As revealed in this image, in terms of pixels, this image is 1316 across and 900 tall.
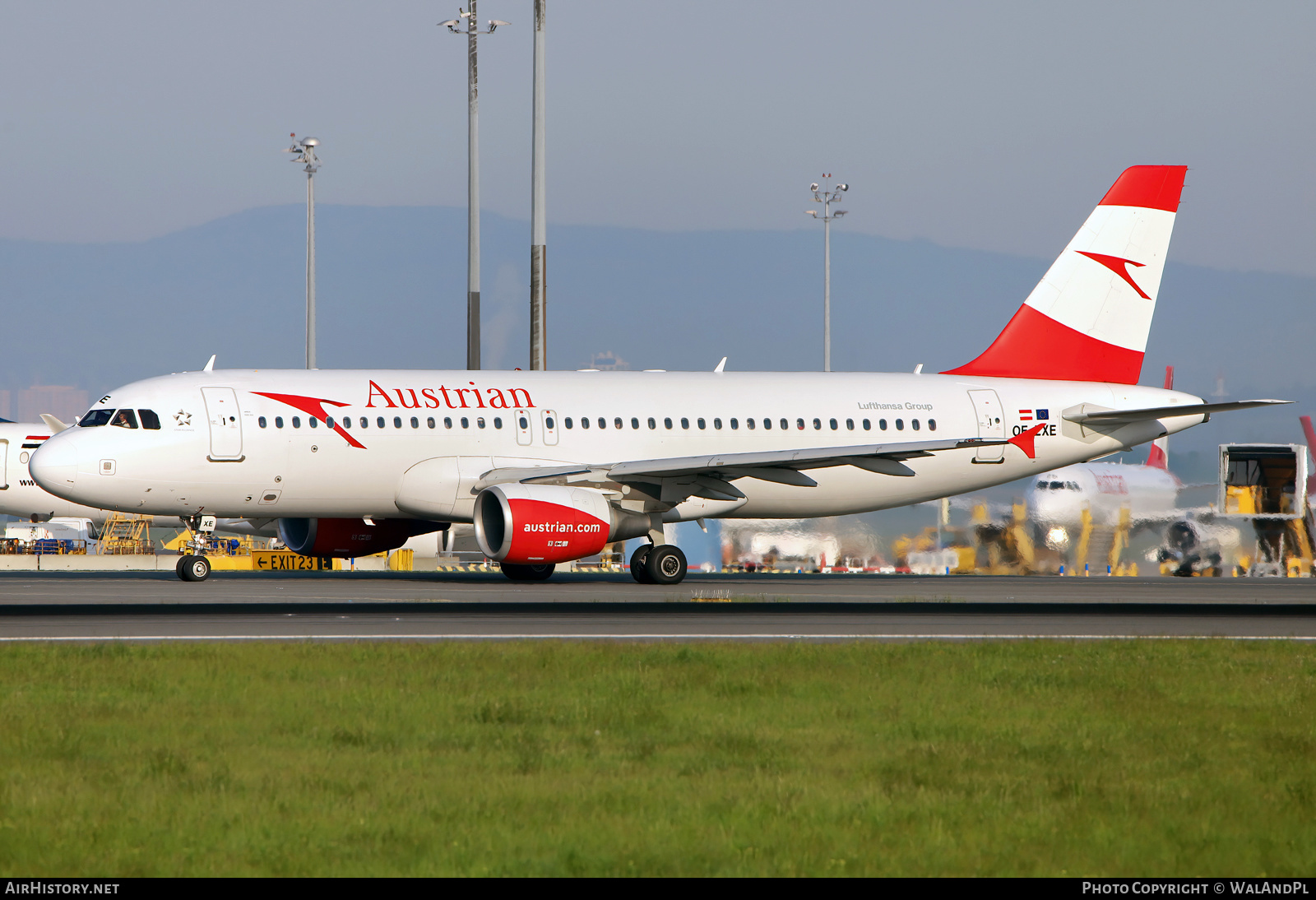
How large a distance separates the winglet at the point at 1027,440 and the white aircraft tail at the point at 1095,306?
5.73 feet

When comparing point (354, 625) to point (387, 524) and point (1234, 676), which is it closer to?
point (1234, 676)

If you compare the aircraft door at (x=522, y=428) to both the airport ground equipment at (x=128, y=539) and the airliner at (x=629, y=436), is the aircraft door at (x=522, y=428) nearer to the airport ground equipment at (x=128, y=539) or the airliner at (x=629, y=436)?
the airliner at (x=629, y=436)

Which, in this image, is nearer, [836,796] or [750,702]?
[836,796]

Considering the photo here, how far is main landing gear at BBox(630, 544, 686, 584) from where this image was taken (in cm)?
2875

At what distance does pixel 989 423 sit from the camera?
31.9 metres

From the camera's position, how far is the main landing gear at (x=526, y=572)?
99.5 ft

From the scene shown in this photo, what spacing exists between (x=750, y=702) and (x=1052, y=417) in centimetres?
2213

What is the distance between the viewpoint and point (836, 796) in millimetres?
8164

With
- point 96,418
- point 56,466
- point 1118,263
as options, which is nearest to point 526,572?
point 96,418

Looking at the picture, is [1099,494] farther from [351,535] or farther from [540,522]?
[351,535]

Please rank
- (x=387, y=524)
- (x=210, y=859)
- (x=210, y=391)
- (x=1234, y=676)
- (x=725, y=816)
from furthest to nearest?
1. (x=387, y=524)
2. (x=210, y=391)
3. (x=1234, y=676)
4. (x=725, y=816)
5. (x=210, y=859)

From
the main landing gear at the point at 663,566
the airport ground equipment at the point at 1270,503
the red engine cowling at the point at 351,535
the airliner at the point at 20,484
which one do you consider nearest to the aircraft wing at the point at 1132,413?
the airport ground equipment at the point at 1270,503

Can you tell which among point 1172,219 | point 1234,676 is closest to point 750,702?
point 1234,676

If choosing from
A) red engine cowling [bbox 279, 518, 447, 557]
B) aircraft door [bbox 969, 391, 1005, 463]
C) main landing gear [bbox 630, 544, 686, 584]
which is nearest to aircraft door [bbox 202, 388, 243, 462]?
red engine cowling [bbox 279, 518, 447, 557]
